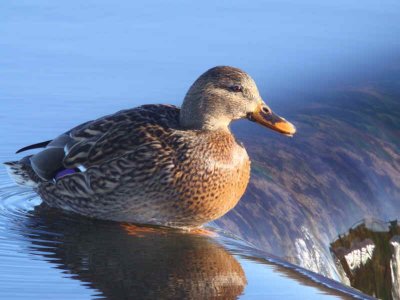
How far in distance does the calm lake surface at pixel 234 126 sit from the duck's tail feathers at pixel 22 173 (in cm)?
14

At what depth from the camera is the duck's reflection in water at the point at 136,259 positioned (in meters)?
6.33

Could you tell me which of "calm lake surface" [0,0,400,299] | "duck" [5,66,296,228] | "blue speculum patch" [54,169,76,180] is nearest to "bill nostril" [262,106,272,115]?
"duck" [5,66,296,228]

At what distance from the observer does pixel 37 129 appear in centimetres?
944

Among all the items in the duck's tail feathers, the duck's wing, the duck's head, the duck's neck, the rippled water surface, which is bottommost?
the rippled water surface

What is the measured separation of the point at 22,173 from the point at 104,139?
632 millimetres

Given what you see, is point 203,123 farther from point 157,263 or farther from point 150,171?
point 157,263

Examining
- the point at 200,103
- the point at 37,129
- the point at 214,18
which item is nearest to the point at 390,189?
the point at 200,103

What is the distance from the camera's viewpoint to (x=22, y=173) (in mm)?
8219

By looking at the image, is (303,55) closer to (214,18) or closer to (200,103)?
(214,18)

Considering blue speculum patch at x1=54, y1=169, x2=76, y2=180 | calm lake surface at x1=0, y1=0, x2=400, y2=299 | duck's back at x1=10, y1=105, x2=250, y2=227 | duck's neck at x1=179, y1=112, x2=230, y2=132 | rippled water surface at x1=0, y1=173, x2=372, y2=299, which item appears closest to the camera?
rippled water surface at x1=0, y1=173, x2=372, y2=299

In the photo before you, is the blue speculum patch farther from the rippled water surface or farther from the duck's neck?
the duck's neck

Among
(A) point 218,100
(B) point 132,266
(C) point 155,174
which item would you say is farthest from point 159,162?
(B) point 132,266

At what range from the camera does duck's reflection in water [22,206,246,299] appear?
633 centimetres

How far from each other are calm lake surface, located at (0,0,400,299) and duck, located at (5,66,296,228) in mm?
153
